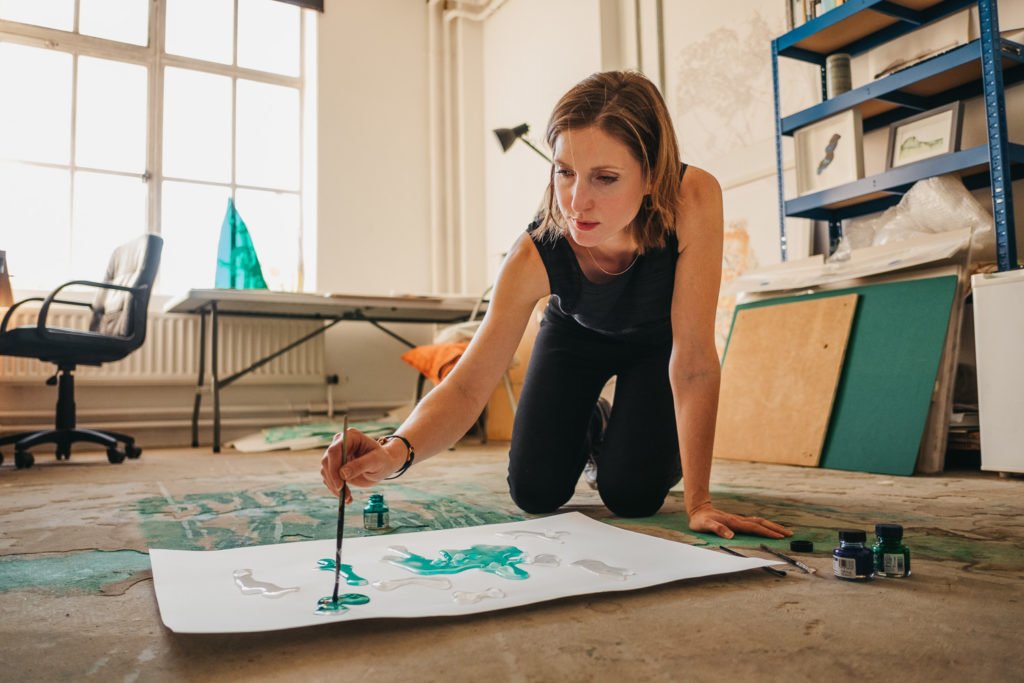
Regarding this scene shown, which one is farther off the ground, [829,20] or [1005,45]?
[829,20]

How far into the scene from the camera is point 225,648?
0.71 m

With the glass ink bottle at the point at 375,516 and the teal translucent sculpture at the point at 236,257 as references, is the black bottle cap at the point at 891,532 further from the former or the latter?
the teal translucent sculpture at the point at 236,257

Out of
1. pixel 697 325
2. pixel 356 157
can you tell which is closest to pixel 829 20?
pixel 697 325

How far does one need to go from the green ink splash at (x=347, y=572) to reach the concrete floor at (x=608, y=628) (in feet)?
0.39

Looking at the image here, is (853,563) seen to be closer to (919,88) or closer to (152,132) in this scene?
(919,88)

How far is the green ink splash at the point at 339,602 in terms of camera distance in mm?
765

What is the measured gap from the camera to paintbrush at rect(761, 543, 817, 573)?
96 centimetres

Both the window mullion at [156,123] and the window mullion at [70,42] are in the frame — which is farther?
the window mullion at [156,123]

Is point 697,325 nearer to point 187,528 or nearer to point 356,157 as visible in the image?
point 187,528

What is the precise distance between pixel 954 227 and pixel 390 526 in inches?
76.4

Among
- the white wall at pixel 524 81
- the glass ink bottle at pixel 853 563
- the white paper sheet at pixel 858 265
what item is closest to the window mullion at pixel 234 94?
the white wall at pixel 524 81

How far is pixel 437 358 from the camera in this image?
135 inches

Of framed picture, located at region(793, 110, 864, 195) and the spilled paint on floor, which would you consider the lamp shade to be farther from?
the spilled paint on floor

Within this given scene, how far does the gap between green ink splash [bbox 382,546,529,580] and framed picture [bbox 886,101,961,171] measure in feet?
6.88
